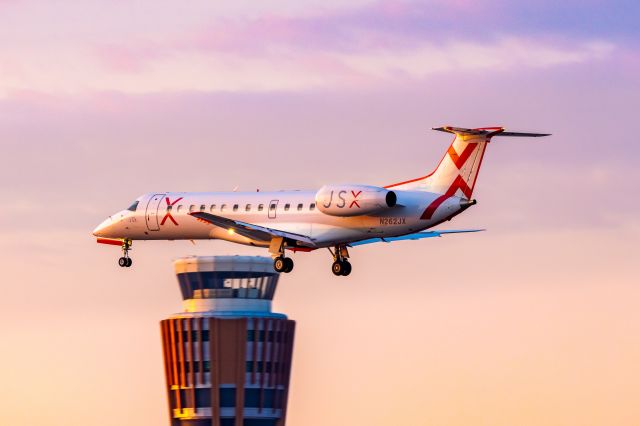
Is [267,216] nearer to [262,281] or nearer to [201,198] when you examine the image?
[201,198]

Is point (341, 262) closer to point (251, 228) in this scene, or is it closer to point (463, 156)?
point (251, 228)

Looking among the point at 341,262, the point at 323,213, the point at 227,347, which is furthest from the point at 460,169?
the point at 227,347

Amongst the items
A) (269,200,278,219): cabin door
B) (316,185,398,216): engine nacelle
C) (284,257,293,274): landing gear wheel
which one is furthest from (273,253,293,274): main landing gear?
(316,185,398,216): engine nacelle

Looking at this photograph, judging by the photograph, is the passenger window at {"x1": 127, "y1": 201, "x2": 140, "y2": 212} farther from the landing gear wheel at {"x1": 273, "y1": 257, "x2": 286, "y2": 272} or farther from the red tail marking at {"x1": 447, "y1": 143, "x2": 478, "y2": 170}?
the red tail marking at {"x1": 447, "y1": 143, "x2": 478, "y2": 170}

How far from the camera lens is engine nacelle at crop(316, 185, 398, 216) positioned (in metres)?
76.4

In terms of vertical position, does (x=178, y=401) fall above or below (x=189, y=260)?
below

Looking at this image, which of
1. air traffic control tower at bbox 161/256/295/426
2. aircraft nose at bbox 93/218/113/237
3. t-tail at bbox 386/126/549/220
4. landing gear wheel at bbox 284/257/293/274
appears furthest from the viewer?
air traffic control tower at bbox 161/256/295/426

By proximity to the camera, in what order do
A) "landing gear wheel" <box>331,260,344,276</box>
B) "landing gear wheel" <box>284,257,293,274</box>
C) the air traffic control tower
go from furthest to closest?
the air traffic control tower → "landing gear wheel" <box>331,260,344,276</box> → "landing gear wheel" <box>284,257,293,274</box>

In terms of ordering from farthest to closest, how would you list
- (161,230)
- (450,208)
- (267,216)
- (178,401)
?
(178,401) → (161,230) → (267,216) → (450,208)

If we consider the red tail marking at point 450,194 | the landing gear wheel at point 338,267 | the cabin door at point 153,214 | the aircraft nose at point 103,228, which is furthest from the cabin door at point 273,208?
the aircraft nose at point 103,228

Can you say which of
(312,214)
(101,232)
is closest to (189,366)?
(101,232)

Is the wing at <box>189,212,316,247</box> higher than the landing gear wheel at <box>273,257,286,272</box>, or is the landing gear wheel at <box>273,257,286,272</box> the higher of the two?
the wing at <box>189,212,316,247</box>

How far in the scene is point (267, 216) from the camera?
81.9m

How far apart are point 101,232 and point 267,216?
12.7 meters
